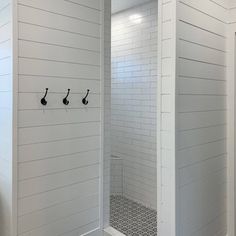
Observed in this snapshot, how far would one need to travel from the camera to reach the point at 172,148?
1.48 meters

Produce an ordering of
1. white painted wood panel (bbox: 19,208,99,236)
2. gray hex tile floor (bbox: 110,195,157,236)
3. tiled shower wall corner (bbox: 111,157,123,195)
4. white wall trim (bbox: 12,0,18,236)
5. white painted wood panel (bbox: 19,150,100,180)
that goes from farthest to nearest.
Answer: tiled shower wall corner (bbox: 111,157,123,195), gray hex tile floor (bbox: 110,195,157,236), white painted wood panel (bbox: 19,208,99,236), white painted wood panel (bbox: 19,150,100,180), white wall trim (bbox: 12,0,18,236)

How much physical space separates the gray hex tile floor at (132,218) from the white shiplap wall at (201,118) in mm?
980

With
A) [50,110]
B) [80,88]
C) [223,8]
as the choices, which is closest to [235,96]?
[223,8]

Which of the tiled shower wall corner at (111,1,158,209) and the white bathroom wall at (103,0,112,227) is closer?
the white bathroom wall at (103,0,112,227)

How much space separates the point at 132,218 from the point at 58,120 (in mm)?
1720

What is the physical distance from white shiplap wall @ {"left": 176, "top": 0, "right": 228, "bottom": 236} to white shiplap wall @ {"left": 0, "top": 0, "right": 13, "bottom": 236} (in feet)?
3.41

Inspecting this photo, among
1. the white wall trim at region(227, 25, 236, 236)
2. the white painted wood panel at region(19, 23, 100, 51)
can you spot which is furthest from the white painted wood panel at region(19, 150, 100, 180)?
the white wall trim at region(227, 25, 236, 236)

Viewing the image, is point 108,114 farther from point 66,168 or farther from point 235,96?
point 235,96

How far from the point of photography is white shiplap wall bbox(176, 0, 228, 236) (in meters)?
1.53

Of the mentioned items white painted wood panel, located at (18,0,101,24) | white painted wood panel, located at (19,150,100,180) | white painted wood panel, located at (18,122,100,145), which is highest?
white painted wood panel, located at (18,0,101,24)

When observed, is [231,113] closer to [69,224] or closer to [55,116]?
[55,116]

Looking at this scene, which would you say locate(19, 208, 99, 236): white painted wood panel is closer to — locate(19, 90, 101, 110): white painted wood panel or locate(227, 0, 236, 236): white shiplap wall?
locate(19, 90, 101, 110): white painted wood panel

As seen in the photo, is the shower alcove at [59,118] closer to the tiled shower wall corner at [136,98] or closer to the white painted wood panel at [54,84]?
the white painted wood panel at [54,84]

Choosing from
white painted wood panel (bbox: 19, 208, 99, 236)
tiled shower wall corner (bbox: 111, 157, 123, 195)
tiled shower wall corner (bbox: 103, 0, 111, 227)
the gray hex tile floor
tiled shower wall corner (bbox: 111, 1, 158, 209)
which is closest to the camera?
white painted wood panel (bbox: 19, 208, 99, 236)
